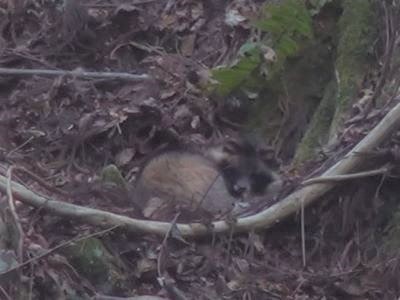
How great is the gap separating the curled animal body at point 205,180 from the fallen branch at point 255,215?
1.37ft

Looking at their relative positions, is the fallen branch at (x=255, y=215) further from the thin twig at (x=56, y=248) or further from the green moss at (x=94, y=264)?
the green moss at (x=94, y=264)

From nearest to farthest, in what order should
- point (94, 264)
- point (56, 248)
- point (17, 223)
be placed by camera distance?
point (56, 248) < point (17, 223) < point (94, 264)

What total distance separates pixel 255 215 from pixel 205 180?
122 centimetres

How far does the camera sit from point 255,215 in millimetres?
7043

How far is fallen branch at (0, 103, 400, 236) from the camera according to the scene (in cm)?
677

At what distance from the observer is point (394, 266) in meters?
6.38

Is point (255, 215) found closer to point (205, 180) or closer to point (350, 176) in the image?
point (350, 176)

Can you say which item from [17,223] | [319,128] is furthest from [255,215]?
[17,223]

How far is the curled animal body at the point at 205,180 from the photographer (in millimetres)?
7652

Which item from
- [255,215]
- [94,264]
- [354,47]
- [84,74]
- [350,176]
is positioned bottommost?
[84,74]

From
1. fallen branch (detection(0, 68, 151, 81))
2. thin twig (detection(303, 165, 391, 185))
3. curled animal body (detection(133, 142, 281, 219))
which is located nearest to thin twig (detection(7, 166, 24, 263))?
curled animal body (detection(133, 142, 281, 219))

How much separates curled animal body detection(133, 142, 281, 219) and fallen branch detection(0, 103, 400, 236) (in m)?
0.42

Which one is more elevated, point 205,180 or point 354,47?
point 354,47

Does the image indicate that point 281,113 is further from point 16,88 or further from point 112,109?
point 16,88
